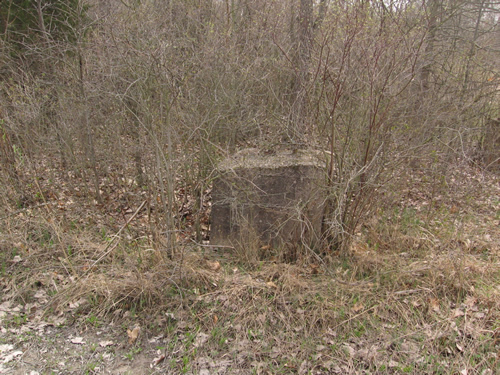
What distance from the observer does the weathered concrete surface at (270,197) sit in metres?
4.39

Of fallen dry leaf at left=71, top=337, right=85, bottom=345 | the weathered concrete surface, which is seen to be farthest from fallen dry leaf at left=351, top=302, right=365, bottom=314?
fallen dry leaf at left=71, top=337, right=85, bottom=345

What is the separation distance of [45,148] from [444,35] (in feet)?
25.6

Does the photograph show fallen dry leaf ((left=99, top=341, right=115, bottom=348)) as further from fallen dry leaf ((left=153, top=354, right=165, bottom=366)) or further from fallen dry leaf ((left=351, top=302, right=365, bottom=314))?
fallen dry leaf ((left=351, top=302, right=365, bottom=314))

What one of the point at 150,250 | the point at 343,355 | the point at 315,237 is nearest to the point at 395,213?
the point at 315,237

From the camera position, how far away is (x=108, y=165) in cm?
604

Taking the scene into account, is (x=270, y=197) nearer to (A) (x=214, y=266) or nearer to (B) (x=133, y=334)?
(A) (x=214, y=266)

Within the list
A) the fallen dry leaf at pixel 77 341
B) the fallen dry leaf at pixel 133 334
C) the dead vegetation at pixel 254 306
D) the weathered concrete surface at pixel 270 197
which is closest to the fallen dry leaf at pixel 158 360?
the dead vegetation at pixel 254 306

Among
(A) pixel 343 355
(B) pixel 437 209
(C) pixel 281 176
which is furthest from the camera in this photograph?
(B) pixel 437 209

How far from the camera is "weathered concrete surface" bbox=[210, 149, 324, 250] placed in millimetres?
4391

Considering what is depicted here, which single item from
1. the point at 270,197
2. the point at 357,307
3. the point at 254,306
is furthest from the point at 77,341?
the point at 357,307

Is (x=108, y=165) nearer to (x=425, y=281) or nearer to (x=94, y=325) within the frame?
(x=94, y=325)

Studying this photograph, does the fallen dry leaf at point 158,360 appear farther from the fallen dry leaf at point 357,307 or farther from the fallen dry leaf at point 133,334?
the fallen dry leaf at point 357,307

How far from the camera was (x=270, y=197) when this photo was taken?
177 inches

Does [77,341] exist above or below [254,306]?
below
